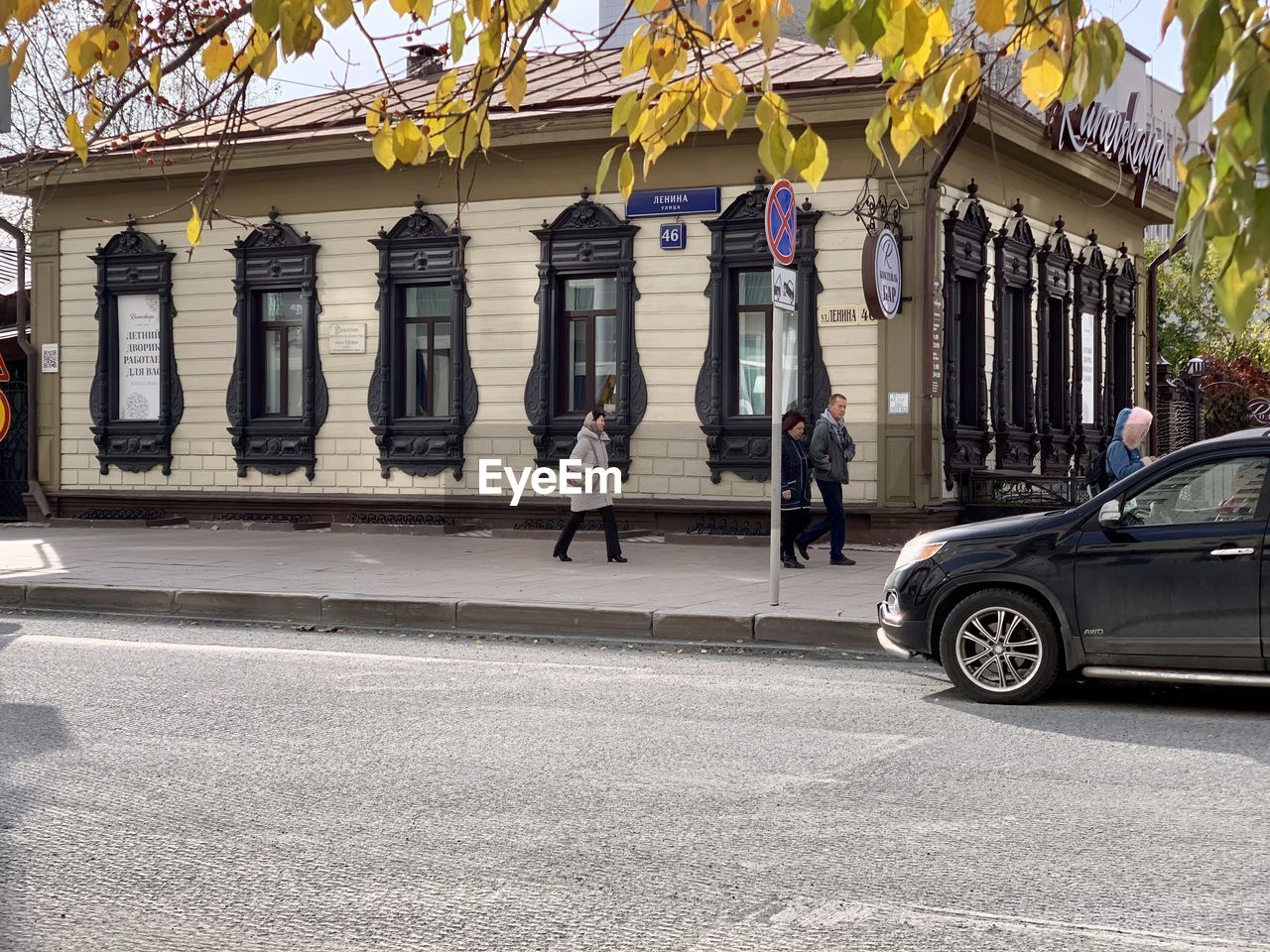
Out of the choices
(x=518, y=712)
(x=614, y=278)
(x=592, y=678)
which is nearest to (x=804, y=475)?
(x=614, y=278)

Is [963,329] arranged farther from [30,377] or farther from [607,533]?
[30,377]

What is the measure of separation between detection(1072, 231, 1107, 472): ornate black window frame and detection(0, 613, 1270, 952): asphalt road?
15.5 metres

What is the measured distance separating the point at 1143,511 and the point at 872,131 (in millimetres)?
4846

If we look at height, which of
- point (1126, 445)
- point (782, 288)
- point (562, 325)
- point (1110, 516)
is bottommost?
point (1110, 516)

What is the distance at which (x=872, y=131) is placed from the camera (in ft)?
14.5

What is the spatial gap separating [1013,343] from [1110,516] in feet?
46.6

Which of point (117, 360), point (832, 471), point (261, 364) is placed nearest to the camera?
point (832, 471)

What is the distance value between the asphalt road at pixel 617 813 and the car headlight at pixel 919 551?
761 mm

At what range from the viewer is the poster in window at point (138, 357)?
23750mm

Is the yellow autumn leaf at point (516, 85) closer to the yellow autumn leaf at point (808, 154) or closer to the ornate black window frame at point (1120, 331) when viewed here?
the yellow autumn leaf at point (808, 154)

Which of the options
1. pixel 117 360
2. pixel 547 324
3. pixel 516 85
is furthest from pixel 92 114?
pixel 117 360

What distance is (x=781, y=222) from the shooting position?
12141 mm

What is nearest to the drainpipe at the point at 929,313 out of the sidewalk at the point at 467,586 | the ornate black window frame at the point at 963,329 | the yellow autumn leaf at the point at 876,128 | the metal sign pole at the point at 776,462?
the ornate black window frame at the point at 963,329

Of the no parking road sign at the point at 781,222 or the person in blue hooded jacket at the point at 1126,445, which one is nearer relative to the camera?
the no parking road sign at the point at 781,222
